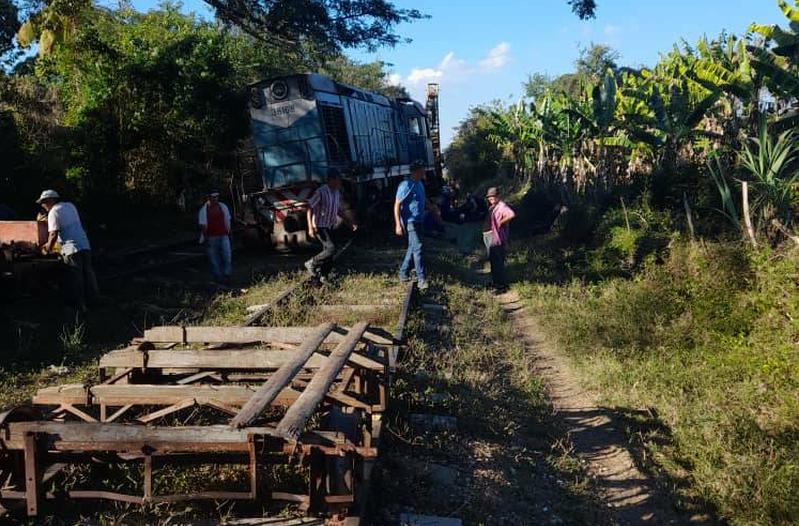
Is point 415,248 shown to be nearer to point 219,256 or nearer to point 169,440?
point 219,256

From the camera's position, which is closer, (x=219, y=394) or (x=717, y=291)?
(x=219, y=394)

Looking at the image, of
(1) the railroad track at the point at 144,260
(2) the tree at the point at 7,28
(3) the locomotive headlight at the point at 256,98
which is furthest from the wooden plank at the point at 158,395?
(3) the locomotive headlight at the point at 256,98

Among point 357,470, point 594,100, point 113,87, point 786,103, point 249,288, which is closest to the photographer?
point 357,470

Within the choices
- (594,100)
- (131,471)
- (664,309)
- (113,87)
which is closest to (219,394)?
(131,471)

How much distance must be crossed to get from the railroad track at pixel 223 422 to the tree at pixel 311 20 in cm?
1005

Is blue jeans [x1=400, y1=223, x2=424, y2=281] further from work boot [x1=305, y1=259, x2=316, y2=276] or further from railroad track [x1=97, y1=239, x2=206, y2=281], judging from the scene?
railroad track [x1=97, y1=239, x2=206, y2=281]

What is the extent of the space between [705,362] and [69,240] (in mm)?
7483

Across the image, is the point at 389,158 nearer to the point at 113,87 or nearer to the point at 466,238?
the point at 466,238

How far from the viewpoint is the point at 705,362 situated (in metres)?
6.93

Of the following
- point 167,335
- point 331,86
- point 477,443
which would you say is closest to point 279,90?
point 331,86

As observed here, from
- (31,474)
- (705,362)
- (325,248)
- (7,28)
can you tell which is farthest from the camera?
(7,28)

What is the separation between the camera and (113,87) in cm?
1523

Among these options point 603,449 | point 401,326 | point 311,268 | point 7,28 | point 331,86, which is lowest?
point 603,449

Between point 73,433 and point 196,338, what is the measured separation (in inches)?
69.4
